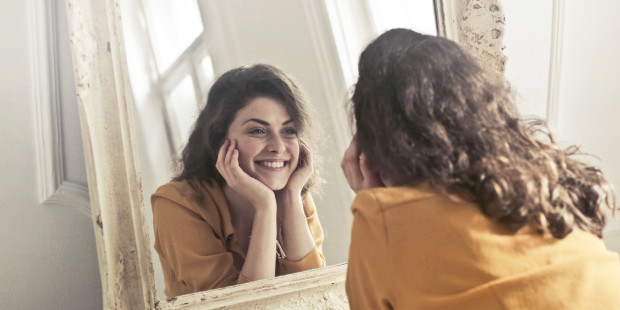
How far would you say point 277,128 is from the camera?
3.67 feet

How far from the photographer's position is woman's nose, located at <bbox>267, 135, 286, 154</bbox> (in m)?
1.11

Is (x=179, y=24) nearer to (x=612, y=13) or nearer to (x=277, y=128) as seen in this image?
(x=277, y=128)

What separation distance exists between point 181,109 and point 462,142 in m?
0.55

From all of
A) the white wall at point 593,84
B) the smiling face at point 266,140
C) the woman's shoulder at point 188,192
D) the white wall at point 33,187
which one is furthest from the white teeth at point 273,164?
the white wall at point 593,84

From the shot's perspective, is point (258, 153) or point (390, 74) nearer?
point (390, 74)

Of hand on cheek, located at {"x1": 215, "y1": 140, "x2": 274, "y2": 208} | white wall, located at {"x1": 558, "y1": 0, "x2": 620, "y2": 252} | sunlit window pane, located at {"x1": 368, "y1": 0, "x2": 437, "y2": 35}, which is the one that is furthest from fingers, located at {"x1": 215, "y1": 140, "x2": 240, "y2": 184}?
white wall, located at {"x1": 558, "y1": 0, "x2": 620, "y2": 252}

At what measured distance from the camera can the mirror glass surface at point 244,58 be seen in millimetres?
1002

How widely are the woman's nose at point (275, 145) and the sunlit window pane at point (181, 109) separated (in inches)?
6.6

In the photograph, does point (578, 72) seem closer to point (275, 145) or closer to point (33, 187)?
point (275, 145)

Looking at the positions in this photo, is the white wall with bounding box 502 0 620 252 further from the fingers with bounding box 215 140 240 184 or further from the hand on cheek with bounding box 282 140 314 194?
the fingers with bounding box 215 140 240 184

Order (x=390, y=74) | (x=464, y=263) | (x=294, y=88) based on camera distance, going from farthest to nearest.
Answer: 1. (x=294, y=88)
2. (x=390, y=74)
3. (x=464, y=263)

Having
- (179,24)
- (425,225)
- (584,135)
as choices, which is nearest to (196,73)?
(179,24)

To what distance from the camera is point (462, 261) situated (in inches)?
27.3

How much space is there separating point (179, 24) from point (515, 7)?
1.28m
